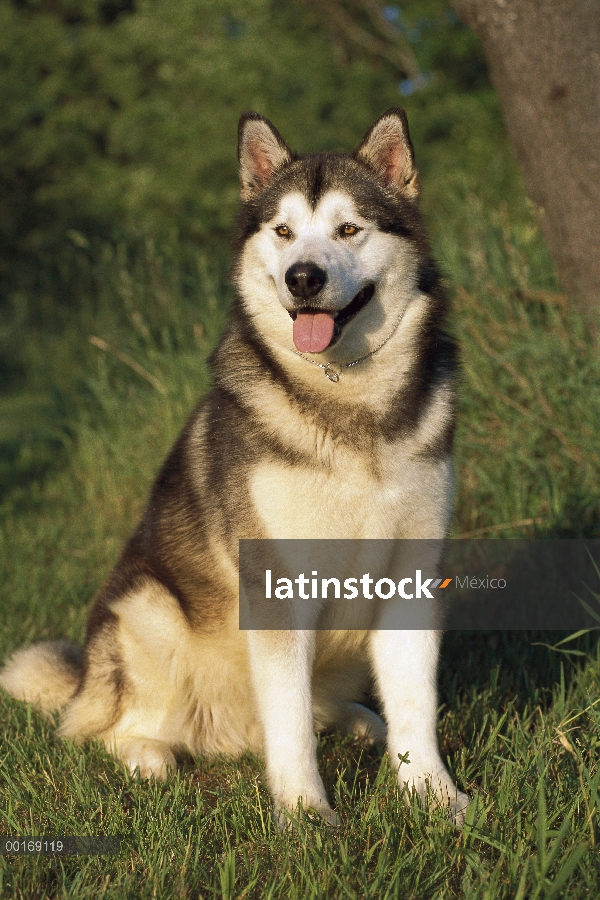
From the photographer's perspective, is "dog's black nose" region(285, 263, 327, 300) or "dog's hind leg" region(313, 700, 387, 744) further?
"dog's hind leg" region(313, 700, 387, 744)

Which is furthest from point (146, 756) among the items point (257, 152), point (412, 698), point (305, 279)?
point (257, 152)

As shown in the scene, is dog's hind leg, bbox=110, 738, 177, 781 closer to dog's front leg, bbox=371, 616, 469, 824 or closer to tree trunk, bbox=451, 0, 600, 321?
dog's front leg, bbox=371, 616, 469, 824

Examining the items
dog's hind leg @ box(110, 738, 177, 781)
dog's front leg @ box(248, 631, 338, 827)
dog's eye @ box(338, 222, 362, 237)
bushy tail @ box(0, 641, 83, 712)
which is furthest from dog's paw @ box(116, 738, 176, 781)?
dog's eye @ box(338, 222, 362, 237)

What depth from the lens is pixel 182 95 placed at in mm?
12734

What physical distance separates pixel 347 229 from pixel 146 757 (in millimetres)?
1852

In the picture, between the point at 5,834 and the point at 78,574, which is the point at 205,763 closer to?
the point at 5,834

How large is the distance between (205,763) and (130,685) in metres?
0.38

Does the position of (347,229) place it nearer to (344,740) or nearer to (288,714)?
(288,714)

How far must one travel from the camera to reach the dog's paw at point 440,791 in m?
2.44

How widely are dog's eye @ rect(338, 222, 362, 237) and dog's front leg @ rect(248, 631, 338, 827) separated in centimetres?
120

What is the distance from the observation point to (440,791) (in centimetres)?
255

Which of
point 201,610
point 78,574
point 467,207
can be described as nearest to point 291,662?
point 201,610

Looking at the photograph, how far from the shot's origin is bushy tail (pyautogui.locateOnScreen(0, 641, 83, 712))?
11.1 feet

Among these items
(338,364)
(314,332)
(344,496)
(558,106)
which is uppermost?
(558,106)
